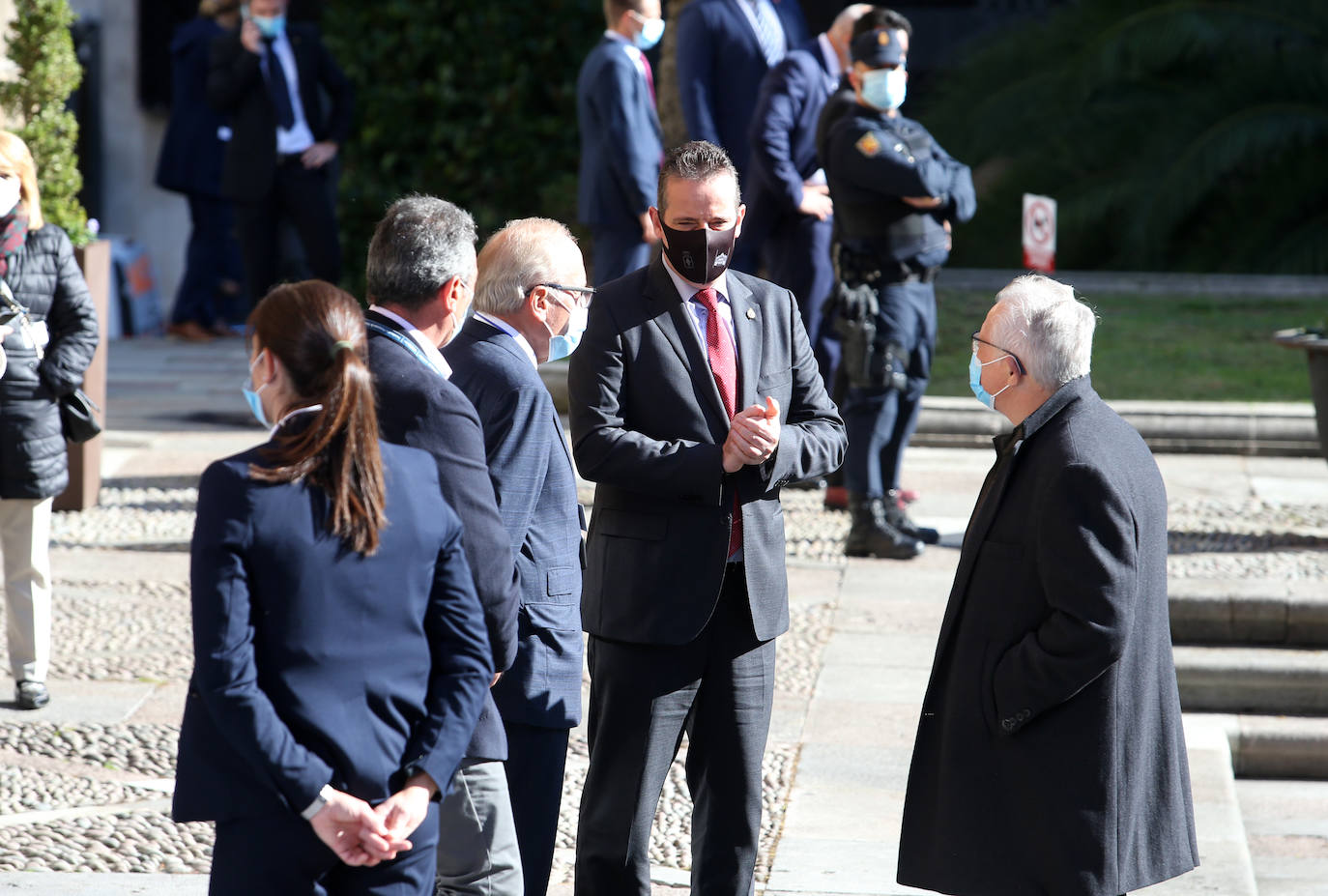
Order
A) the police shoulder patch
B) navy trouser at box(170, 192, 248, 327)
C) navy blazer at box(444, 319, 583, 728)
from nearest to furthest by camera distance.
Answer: navy blazer at box(444, 319, 583, 728) < the police shoulder patch < navy trouser at box(170, 192, 248, 327)

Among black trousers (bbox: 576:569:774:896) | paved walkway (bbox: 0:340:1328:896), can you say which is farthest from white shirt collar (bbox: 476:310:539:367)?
paved walkway (bbox: 0:340:1328:896)

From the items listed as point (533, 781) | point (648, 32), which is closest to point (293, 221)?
point (648, 32)

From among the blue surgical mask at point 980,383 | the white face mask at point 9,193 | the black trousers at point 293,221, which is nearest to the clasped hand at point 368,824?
the blue surgical mask at point 980,383

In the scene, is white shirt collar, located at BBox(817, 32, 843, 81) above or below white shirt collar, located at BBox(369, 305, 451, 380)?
above

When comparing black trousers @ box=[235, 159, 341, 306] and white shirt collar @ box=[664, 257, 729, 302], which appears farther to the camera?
black trousers @ box=[235, 159, 341, 306]

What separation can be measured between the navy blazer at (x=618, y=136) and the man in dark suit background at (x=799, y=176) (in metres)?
0.48

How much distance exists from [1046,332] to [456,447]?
1131 mm

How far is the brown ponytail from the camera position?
250cm

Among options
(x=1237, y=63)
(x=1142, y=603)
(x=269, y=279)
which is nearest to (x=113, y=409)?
(x=269, y=279)

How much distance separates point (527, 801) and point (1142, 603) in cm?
122

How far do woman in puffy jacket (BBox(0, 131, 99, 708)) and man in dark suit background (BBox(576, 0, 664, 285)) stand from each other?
2837 millimetres

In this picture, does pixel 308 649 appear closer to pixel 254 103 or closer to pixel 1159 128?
pixel 254 103

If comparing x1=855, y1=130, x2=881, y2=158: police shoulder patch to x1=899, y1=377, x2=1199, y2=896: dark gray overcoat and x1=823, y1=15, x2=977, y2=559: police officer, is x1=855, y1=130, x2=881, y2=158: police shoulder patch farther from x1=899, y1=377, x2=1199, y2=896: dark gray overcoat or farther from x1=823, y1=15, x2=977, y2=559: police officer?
x1=899, y1=377, x2=1199, y2=896: dark gray overcoat

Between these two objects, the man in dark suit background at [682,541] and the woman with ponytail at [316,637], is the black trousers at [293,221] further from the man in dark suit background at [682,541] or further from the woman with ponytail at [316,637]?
the woman with ponytail at [316,637]
